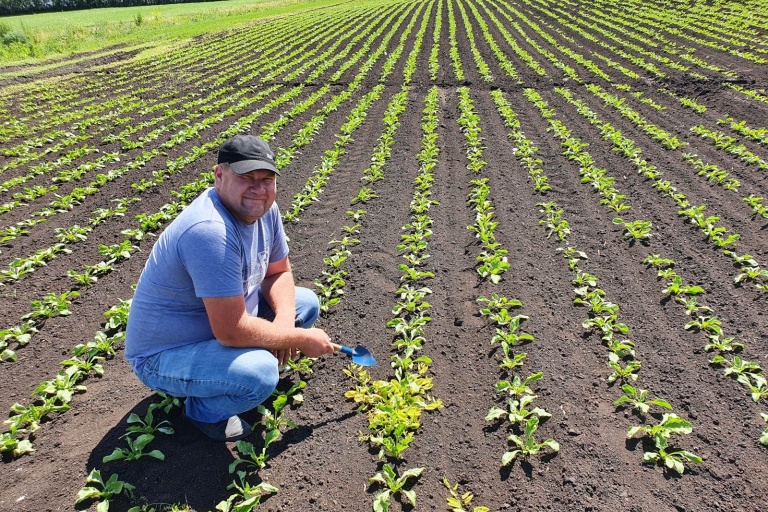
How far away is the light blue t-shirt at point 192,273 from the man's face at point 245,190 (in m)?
0.06

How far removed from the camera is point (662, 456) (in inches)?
113

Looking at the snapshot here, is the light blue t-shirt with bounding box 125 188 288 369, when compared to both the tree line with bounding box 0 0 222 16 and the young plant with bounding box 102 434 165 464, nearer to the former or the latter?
the young plant with bounding box 102 434 165 464

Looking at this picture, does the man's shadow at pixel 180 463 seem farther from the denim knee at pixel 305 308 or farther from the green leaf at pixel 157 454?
the denim knee at pixel 305 308

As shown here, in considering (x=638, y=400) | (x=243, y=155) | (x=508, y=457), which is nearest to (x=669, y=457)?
(x=638, y=400)

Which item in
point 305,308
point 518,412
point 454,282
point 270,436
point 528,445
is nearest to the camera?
point 528,445

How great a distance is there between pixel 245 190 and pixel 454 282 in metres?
2.69

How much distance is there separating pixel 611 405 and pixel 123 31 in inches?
1347

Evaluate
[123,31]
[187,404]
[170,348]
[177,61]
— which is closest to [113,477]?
[187,404]

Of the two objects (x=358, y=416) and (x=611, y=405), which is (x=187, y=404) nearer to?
(x=358, y=416)

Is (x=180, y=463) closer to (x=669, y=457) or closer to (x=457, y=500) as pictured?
(x=457, y=500)

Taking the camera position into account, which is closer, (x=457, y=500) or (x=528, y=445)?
(x=457, y=500)

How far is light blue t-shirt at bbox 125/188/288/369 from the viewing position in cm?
259

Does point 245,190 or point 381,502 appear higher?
point 245,190

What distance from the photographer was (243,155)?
2678 mm
